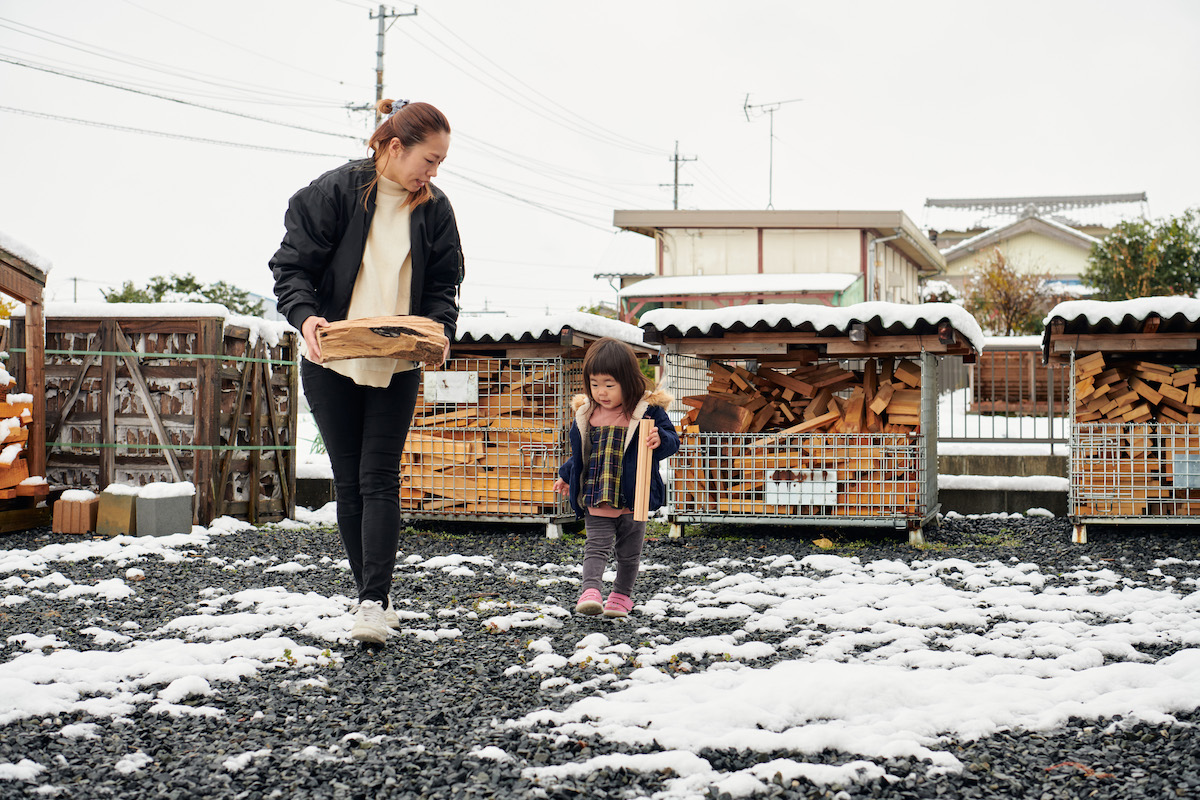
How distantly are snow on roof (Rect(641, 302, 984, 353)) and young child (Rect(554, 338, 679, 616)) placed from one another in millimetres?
2657

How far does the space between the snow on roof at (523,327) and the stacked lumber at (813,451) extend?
3.73ft

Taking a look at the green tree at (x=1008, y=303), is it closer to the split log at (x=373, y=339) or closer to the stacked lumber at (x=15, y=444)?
the stacked lumber at (x=15, y=444)

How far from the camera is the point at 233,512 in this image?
25.6ft

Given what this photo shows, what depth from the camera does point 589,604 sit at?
14.1 ft

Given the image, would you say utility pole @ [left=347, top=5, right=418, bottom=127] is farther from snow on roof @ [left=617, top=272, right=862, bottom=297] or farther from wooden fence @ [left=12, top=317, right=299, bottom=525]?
wooden fence @ [left=12, top=317, right=299, bottom=525]

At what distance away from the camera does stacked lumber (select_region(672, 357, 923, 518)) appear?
23.8 feet

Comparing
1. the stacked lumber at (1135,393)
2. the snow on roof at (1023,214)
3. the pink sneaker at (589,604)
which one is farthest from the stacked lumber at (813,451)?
the snow on roof at (1023,214)

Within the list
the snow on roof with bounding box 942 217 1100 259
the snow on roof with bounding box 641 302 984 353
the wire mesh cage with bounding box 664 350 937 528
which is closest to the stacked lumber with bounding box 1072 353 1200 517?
the snow on roof with bounding box 641 302 984 353

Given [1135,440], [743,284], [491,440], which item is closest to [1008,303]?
[743,284]

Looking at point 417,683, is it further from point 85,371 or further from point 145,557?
point 85,371

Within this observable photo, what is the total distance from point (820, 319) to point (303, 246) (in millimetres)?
4260

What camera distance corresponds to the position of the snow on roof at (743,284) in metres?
23.1

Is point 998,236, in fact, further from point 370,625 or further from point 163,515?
point 370,625

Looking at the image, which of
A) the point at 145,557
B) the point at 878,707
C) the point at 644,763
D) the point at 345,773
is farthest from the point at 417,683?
the point at 145,557
